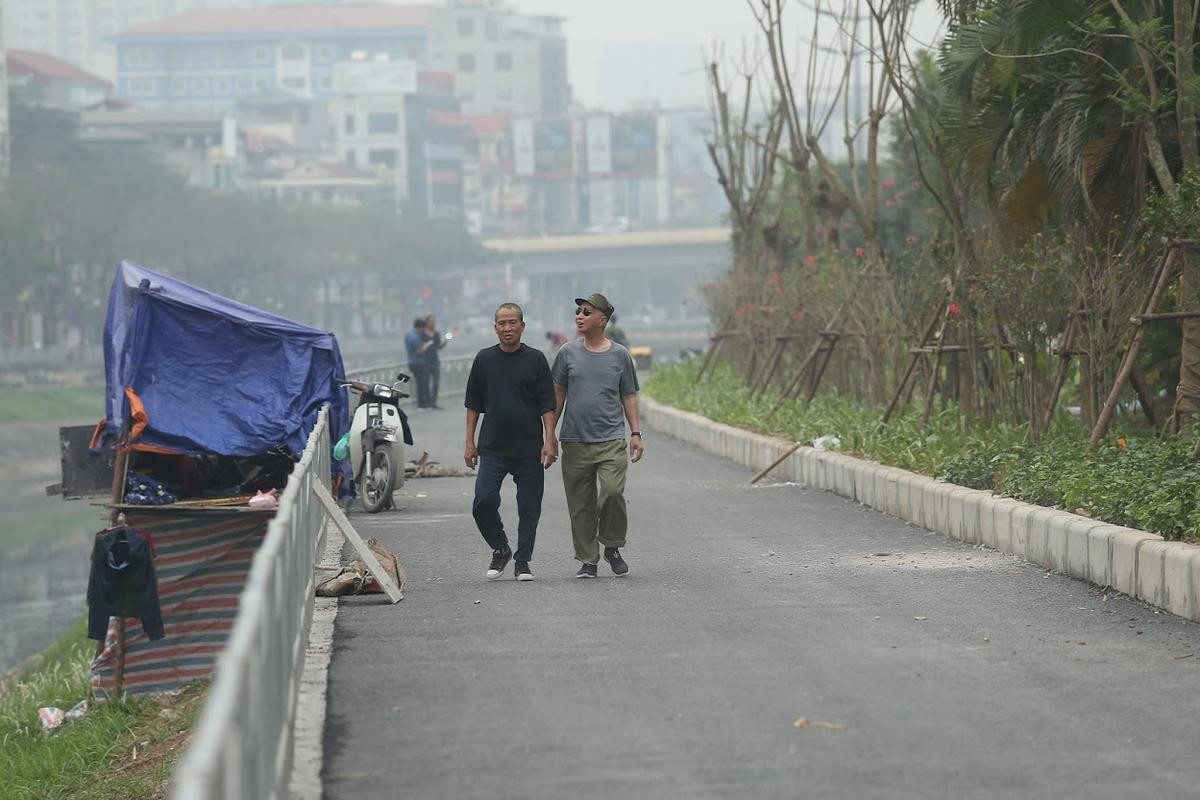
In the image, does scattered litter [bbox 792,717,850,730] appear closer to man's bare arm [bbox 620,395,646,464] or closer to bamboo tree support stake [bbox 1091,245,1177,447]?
man's bare arm [bbox 620,395,646,464]

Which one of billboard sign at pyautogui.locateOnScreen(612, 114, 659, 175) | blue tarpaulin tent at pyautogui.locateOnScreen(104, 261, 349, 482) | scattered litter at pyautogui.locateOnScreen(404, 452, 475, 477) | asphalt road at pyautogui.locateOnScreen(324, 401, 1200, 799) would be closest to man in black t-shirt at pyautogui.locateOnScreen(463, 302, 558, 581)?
asphalt road at pyautogui.locateOnScreen(324, 401, 1200, 799)

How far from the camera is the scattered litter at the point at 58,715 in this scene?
16531 millimetres

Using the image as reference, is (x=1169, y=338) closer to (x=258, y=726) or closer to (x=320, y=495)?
(x=320, y=495)

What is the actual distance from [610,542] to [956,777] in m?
5.86

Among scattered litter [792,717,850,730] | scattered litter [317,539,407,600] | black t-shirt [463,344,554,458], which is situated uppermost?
black t-shirt [463,344,554,458]

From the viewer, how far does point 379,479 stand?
1812 cm

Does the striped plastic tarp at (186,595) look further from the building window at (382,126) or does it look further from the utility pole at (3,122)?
the building window at (382,126)

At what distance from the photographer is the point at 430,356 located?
40.3 meters

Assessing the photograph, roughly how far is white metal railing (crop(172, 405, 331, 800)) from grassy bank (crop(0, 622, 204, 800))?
3.31m

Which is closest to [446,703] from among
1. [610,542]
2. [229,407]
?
Result: [610,542]

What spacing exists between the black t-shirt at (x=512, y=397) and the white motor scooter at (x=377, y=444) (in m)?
5.73

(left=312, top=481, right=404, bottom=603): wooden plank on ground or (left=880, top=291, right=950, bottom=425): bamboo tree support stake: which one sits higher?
(left=880, top=291, right=950, bottom=425): bamboo tree support stake

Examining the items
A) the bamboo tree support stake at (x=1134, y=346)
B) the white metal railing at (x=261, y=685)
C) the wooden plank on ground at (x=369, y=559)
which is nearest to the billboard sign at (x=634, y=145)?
the bamboo tree support stake at (x=1134, y=346)

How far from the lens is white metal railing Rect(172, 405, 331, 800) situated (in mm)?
4211
